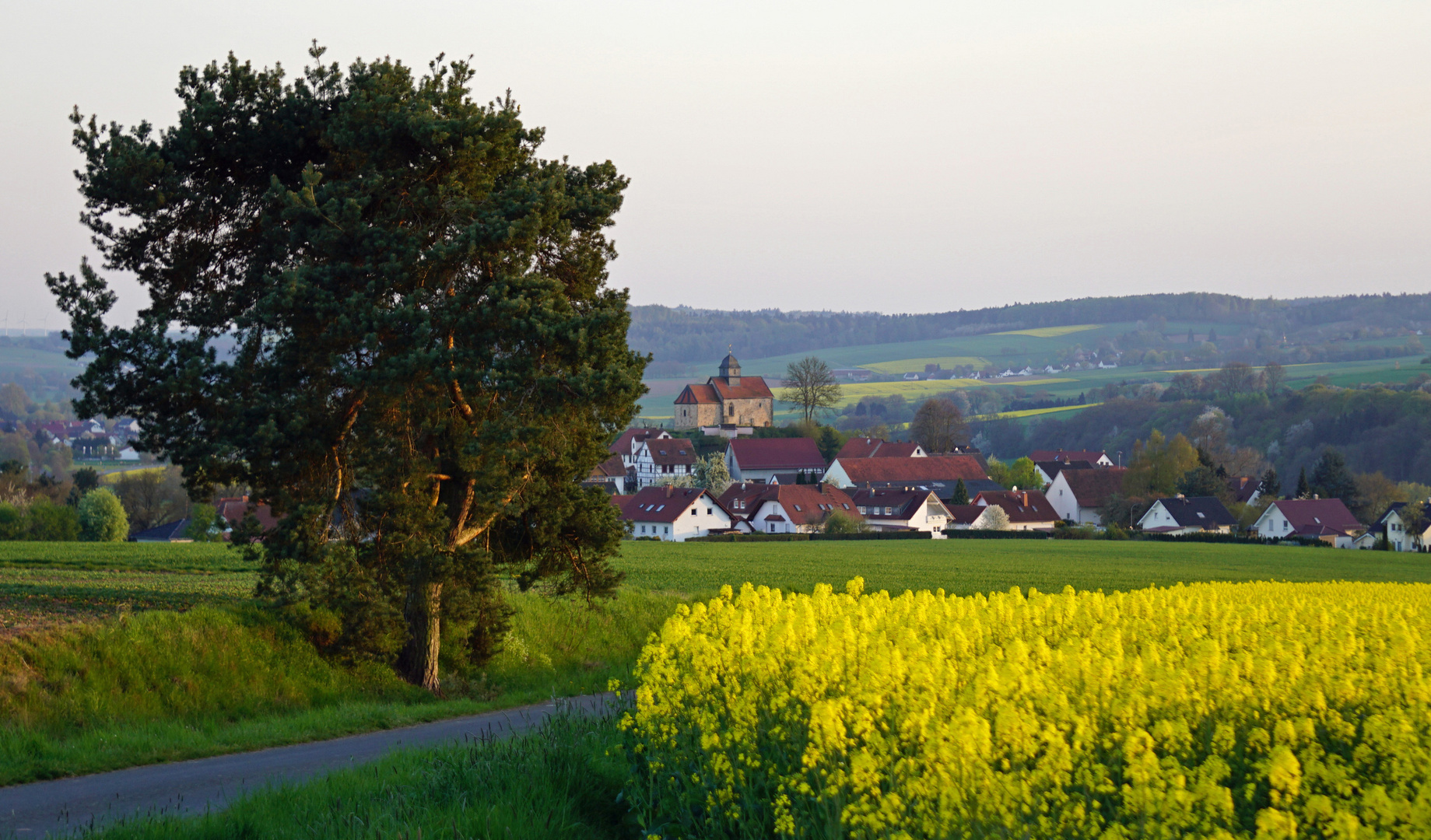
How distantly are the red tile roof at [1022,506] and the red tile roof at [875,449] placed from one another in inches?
974

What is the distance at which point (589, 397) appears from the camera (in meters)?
15.8

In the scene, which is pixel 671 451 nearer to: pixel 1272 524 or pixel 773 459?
pixel 773 459

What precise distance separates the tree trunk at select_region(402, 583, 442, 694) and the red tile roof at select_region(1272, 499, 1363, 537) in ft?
283

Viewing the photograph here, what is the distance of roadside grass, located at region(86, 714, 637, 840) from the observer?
7.21 m

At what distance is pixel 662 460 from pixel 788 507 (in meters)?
49.4

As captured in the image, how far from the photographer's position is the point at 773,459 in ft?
433

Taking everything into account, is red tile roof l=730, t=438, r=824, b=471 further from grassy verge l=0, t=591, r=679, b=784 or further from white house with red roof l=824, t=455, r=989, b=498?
grassy verge l=0, t=591, r=679, b=784

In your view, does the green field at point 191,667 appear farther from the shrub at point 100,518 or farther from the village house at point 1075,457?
the village house at point 1075,457

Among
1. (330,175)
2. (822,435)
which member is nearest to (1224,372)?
(822,435)

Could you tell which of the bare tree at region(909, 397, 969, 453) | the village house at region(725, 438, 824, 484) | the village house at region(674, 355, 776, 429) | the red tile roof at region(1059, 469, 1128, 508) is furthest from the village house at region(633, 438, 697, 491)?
the red tile roof at region(1059, 469, 1128, 508)

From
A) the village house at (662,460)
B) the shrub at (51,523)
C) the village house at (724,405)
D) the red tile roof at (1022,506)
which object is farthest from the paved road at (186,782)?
the village house at (724,405)

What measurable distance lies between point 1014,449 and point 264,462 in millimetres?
172876

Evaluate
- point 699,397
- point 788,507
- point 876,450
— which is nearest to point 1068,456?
point 876,450

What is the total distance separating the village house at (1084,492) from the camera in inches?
4373
